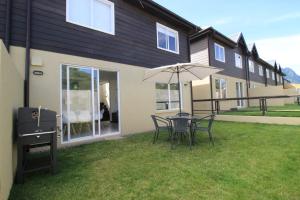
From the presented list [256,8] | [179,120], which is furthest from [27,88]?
[256,8]

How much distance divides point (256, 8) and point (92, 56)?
39.7 ft

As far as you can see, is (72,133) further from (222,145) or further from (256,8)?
(256,8)

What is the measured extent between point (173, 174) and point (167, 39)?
7.56 metres

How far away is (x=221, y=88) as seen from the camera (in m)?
14.2

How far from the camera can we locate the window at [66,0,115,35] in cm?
596

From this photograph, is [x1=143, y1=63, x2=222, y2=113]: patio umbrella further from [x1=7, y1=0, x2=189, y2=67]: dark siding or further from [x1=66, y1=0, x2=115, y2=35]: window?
Result: [x1=66, y1=0, x2=115, y2=35]: window

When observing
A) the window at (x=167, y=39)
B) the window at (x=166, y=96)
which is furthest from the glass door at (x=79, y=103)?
the window at (x=167, y=39)

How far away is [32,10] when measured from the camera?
16.6 feet

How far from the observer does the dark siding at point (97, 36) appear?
507 centimetres

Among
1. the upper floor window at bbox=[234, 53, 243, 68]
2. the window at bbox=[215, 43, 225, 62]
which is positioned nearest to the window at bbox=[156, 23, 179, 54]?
the window at bbox=[215, 43, 225, 62]

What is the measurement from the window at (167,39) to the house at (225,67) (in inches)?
133

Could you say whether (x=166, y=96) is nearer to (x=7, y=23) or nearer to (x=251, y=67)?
(x=7, y=23)

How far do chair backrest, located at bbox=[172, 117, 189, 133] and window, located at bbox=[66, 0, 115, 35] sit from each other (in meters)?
4.16

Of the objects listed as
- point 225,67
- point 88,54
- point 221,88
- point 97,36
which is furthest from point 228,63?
point 88,54
